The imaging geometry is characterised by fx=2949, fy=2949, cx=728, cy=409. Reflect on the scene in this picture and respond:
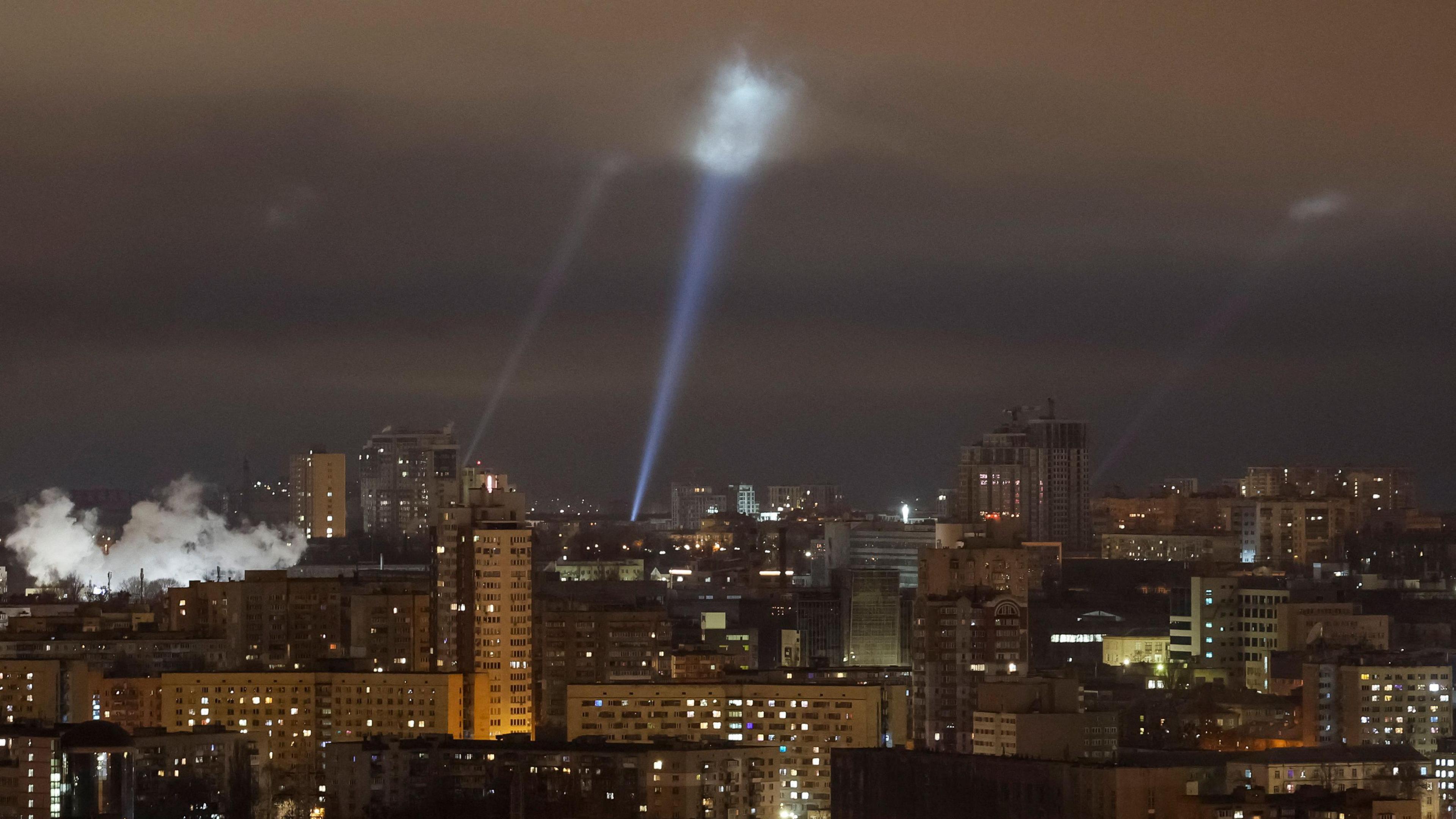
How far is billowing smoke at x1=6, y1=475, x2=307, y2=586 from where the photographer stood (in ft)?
336

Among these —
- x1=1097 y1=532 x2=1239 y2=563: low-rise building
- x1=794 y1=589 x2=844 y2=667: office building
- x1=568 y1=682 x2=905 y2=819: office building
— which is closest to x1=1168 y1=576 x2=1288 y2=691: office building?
x1=794 y1=589 x2=844 y2=667: office building

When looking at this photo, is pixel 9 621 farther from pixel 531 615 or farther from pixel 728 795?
pixel 728 795

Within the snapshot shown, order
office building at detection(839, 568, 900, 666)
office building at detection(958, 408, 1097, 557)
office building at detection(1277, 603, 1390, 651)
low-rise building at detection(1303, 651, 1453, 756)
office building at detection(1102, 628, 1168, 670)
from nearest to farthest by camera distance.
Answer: low-rise building at detection(1303, 651, 1453, 756)
office building at detection(1277, 603, 1390, 651)
office building at detection(1102, 628, 1168, 670)
office building at detection(839, 568, 900, 666)
office building at detection(958, 408, 1097, 557)

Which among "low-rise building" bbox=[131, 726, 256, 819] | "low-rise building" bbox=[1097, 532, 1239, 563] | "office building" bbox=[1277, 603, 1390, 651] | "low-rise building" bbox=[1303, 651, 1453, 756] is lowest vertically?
"low-rise building" bbox=[131, 726, 256, 819]

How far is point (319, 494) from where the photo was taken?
383ft

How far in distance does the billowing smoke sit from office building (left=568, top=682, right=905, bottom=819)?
48.2 metres

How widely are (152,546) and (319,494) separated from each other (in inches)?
505

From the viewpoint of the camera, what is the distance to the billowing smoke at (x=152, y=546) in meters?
102

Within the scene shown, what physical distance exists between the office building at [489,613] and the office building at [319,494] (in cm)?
5959

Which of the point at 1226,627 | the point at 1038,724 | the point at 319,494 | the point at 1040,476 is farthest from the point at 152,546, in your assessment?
the point at 1038,724

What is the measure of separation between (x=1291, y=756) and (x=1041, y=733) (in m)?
4.22

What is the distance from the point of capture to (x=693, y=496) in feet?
463

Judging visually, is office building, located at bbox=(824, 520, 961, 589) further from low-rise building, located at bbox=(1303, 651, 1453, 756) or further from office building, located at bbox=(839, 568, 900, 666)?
low-rise building, located at bbox=(1303, 651, 1453, 756)

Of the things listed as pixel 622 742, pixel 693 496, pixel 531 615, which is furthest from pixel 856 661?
pixel 693 496
